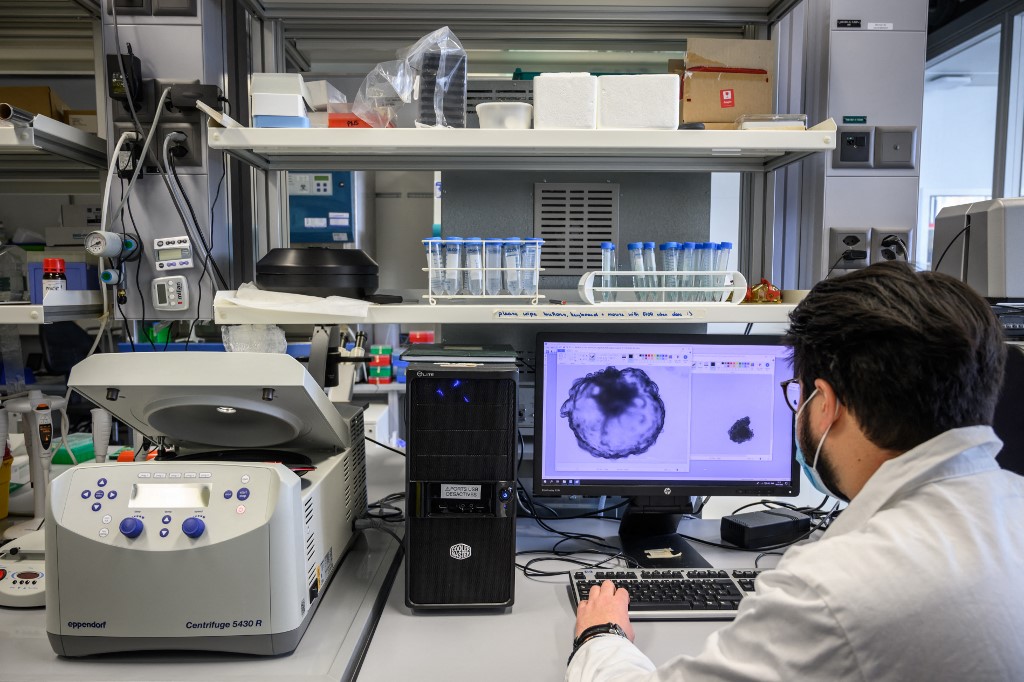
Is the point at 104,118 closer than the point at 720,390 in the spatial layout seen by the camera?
→ No

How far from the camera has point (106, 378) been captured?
1042 millimetres

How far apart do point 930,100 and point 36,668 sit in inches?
196

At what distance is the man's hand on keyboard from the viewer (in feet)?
3.37

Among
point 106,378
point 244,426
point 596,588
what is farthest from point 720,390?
point 106,378

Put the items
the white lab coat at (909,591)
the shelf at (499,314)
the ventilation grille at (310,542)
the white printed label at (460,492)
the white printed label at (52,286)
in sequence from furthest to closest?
the white printed label at (52,286) < the shelf at (499,314) < the white printed label at (460,492) < the ventilation grille at (310,542) < the white lab coat at (909,591)

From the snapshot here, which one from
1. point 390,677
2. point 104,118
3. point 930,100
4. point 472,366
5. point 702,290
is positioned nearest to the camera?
point 390,677

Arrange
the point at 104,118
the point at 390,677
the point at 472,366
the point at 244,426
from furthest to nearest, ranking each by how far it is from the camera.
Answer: the point at 104,118 < the point at 244,426 < the point at 472,366 < the point at 390,677

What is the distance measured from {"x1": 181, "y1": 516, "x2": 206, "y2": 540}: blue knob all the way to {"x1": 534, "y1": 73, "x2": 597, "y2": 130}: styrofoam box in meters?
0.93

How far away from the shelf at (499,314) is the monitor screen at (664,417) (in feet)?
0.21

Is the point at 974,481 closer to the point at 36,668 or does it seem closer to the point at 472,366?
the point at 472,366

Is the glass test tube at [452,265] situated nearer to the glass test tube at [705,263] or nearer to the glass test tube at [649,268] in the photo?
the glass test tube at [649,268]

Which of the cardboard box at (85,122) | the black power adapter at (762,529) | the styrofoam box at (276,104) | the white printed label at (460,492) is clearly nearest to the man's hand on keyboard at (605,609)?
the white printed label at (460,492)

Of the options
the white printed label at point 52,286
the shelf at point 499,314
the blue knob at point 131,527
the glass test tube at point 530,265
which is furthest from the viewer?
the white printed label at point 52,286

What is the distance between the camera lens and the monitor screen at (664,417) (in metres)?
1.37
